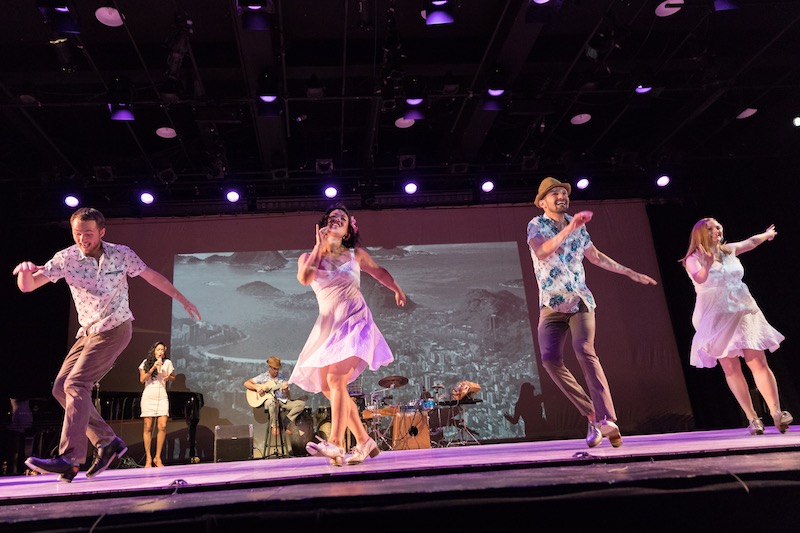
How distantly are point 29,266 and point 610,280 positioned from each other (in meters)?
10.8

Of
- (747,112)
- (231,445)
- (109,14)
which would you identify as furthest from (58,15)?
(747,112)

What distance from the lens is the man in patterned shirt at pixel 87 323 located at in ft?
14.0

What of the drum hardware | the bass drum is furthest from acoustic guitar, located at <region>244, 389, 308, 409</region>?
the drum hardware

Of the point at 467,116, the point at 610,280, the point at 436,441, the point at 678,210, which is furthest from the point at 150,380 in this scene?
the point at 678,210

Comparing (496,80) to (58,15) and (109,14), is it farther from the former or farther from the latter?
(58,15)

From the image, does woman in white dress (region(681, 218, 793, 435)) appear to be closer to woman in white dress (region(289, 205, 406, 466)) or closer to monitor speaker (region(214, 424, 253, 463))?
woman in white dress (region(289, 205, 406, 466))

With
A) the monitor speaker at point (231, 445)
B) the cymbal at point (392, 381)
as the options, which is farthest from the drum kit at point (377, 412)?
the monitor speaker at point (231, 445)

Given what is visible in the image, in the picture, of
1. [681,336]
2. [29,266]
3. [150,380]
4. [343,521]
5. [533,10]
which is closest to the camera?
[343,521]

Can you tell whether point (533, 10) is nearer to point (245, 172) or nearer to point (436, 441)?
point (245, 172)

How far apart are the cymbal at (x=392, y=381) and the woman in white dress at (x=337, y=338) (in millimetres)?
5387

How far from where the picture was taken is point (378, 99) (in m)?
9.02

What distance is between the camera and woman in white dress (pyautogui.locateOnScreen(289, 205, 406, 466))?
13.8ft

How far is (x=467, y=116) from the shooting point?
9984mm

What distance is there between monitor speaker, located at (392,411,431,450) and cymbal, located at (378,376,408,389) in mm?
502
